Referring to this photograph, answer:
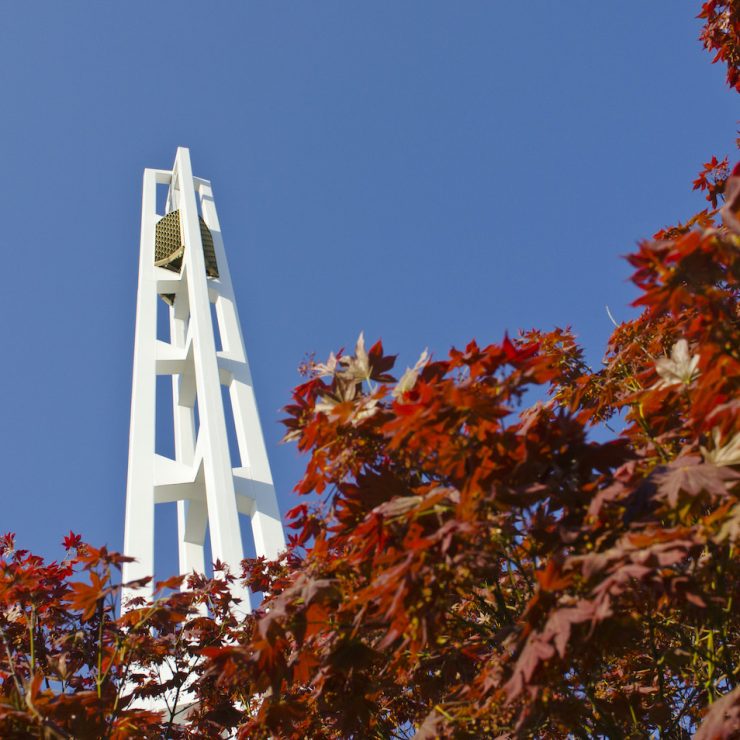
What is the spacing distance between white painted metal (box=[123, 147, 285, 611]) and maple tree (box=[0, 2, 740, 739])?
3736 mm

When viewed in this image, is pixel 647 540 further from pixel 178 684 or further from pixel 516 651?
pixel 178 684

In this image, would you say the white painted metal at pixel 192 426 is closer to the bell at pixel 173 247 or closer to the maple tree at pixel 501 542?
the bell at pixel 173 247

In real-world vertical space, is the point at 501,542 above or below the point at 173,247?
below

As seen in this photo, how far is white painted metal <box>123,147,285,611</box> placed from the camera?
782 cm

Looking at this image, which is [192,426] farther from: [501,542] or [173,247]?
[501,542]

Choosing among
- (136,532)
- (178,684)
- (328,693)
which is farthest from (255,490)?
(328,693)

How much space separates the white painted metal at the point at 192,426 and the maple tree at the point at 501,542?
12.3 feet

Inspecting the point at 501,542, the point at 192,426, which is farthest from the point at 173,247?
the point at 501,542

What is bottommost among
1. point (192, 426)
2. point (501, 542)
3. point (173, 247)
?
point (501, 542)

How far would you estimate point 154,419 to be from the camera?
895cm

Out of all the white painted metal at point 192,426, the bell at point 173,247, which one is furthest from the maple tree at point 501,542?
the bell at point 173,247

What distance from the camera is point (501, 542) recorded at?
6.57 ft

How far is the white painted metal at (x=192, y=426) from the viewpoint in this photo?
7.82 metres

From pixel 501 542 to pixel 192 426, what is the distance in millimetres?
8846
